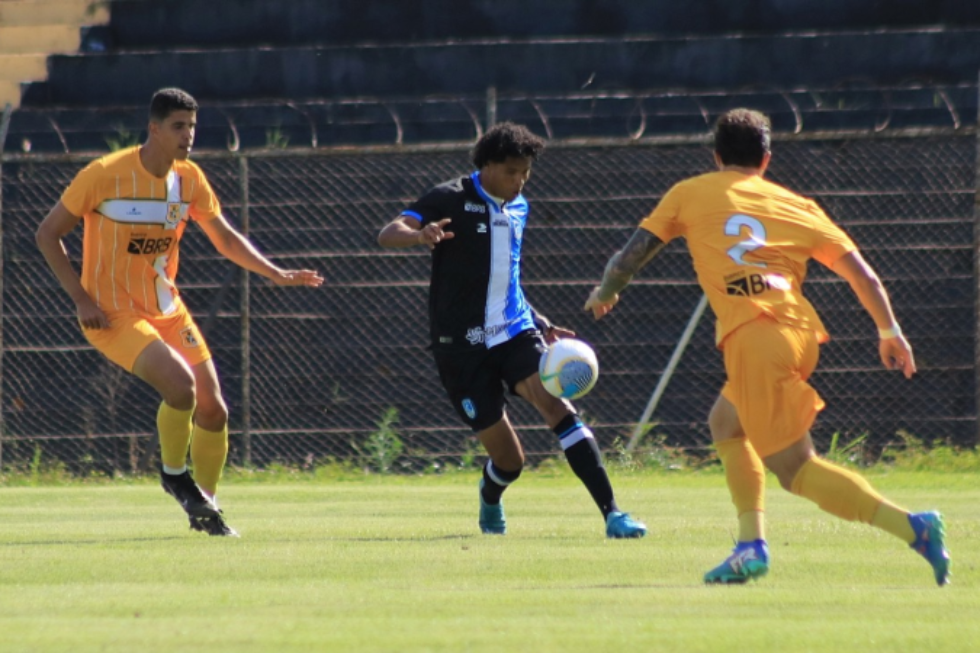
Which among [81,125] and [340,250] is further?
[81,125]

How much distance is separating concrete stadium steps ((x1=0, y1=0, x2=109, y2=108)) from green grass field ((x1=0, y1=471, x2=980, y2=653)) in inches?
366

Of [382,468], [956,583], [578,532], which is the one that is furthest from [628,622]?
[382,468]

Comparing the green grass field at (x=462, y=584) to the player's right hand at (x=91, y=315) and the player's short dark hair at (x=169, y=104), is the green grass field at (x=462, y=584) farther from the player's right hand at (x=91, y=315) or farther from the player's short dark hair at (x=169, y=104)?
the player's short dark hair at (x=169, y=104)

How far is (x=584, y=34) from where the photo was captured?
18.7 m

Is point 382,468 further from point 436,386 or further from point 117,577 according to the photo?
point 117,577

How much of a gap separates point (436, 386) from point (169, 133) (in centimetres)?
622

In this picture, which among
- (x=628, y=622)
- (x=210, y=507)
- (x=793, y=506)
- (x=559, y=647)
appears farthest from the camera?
(x=793, y=506)

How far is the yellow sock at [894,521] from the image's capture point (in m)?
6.18

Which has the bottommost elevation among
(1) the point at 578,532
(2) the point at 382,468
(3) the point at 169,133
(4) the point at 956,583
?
(2) the point at 382,468

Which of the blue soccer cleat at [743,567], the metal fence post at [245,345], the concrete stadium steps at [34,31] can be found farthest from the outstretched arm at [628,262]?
the concrete stadium steps at [34,31]

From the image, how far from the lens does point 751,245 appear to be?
649 centimetres

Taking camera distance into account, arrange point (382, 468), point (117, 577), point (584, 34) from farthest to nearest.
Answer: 1. point (584, 34)
2. point (382, 468)
3. point (117, 577)

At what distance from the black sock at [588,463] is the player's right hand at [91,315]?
7.77 feet

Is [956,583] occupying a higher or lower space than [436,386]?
higher
